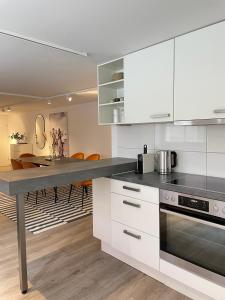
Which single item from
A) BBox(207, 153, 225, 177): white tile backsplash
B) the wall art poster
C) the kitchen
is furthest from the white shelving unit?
the wall art poster

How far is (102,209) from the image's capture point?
236cm

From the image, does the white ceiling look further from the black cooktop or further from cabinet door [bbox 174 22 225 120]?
the black cooktop

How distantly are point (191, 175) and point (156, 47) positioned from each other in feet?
4.16

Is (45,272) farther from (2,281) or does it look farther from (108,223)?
(108,223)

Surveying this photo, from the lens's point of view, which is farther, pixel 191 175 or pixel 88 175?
pixel 191 175

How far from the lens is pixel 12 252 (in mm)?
2482

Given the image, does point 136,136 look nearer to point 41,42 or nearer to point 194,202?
point 194,202

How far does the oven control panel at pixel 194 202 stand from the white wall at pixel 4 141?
9.04 metres

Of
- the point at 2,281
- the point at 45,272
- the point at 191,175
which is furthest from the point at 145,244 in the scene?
the point at 2,281

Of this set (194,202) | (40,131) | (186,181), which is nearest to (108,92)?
(186,181)

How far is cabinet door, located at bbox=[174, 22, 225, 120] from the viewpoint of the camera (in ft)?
5.62

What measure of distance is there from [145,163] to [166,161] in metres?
0.22

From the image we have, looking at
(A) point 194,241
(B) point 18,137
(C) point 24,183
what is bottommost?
(A) point 194,241

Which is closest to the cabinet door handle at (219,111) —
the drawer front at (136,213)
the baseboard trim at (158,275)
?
the drawer front at (136,213)
